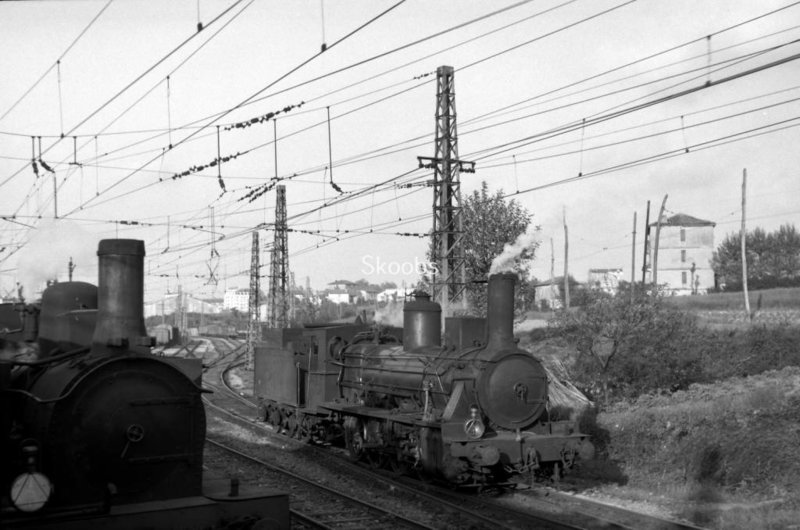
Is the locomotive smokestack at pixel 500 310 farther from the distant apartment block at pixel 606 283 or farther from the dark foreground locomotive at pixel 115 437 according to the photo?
the distant apartment block at pixel 606 283

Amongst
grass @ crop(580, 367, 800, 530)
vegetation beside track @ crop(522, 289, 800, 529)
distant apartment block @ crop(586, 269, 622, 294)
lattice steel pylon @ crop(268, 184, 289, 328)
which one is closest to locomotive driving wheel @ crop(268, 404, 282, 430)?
vegetation beside track @ crop(522, 289, 800, 529)

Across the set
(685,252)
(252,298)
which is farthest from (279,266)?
(685,252)

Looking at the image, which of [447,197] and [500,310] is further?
[447,197]

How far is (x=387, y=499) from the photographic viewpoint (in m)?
12.4

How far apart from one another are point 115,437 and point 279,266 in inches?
1065

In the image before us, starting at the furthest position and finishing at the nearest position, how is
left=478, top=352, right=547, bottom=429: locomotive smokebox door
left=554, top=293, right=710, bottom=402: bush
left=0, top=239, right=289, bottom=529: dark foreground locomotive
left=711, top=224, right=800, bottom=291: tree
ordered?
left=711, top=224, right=800, bottom=291: tree → left=554, top=293, right=710, bottom=402: bush → left=478, top=352, right=547, bottom=429: locomotive smokebox door → left=0, top=239, right=289, bottom=529: dark foreground locomotive

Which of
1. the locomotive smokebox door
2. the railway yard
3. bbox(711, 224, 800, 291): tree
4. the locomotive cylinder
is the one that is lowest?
the railway yard

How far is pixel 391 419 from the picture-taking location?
541 inches

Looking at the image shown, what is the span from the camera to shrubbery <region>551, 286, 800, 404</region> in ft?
70.3

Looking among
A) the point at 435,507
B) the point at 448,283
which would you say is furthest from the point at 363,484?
the point at 448,283

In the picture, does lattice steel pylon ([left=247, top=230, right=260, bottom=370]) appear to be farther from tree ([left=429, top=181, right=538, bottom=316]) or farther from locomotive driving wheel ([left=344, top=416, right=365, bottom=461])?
locomotive driving wheel ([left=344, top=416, right=365, bottom=461])

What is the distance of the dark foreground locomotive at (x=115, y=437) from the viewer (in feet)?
21.6

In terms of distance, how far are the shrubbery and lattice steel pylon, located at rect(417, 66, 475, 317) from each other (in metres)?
4.38

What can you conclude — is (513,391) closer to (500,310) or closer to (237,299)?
(500,310)
